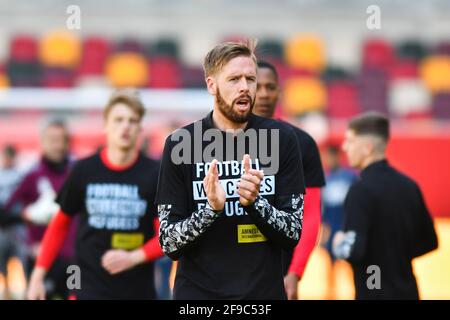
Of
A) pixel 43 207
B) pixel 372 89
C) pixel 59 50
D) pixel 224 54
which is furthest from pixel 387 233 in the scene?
pixel 59 50

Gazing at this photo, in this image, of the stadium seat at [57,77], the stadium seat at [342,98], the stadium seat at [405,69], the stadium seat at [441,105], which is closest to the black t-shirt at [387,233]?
the stadium seat at [342,98]

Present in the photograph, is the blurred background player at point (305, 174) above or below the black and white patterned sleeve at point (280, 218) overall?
above

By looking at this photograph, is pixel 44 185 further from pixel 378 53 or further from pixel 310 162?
pixel 378 53

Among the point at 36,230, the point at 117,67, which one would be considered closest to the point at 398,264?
the point at 36,230

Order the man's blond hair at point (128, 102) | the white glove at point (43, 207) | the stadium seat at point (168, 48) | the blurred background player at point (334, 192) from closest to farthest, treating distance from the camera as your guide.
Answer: the man's blond hair at point (128, 102), the white glove at point (43, 207), the blurred background player at point (334, 192), the stadium seat at point (168, 48)

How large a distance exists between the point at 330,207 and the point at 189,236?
27.4ft

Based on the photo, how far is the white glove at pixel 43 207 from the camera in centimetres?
890

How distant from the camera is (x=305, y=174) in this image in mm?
5914

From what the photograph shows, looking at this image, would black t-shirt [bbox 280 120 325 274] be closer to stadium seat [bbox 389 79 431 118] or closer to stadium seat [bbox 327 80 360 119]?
stadium seat [bbox 327 80 360 119]

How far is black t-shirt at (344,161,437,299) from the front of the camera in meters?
5.73

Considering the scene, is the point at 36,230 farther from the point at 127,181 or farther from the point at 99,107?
the point at 99,107

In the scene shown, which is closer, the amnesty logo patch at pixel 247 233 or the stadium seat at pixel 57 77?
the amnesty logo patch at pixel 247 233

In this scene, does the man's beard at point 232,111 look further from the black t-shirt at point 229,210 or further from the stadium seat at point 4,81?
the stadium seat at point 4,81

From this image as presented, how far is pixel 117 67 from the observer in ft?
94.7
